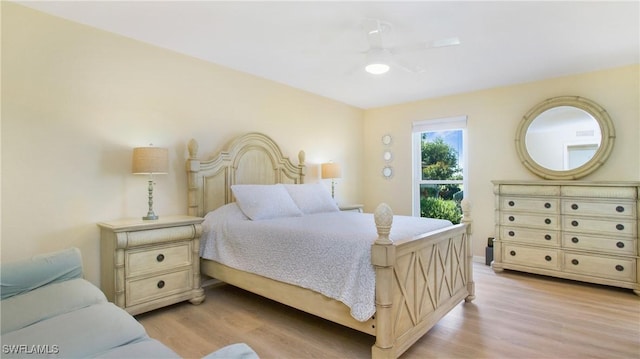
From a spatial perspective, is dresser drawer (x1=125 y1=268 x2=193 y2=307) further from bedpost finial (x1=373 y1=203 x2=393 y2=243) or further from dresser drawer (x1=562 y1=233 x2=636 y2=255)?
dresser drawer (x1=562 y1=233 x2=636 y2=255)

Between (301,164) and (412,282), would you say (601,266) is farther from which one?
(301,164)

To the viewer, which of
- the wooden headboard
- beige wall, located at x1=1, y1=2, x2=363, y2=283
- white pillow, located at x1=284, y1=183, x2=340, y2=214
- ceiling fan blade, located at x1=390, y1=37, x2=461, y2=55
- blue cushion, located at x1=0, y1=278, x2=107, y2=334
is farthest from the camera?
white pillow, located at x1=284, y1=183, x2=340, y2=214

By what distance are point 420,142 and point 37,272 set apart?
4.76 m

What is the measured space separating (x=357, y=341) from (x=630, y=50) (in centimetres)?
372

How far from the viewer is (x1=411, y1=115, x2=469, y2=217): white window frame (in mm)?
4750

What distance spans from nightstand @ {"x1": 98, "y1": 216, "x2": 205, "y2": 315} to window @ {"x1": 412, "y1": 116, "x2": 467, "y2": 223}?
3.52 meters

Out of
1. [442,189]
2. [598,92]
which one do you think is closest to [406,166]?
[442,189]

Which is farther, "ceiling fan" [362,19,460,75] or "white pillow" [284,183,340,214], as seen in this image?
"white pillow" [284,183,340,214]

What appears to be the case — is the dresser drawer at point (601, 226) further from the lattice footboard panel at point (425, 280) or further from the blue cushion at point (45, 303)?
the blue cushion at point (45, 303)

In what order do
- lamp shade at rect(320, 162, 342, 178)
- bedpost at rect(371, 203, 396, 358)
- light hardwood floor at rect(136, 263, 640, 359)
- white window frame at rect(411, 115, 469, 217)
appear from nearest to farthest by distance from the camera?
bedpost at rect(371, 203, 396, 358) → light hardwood floor at rect(136, 263, 640, 359) → lamp shade at rect(320, 162, 342, 178) → white window frame at rect(411, 115, 469, 217)

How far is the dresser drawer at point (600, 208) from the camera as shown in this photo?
3324 mm

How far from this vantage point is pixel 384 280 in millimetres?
Answer: 1916

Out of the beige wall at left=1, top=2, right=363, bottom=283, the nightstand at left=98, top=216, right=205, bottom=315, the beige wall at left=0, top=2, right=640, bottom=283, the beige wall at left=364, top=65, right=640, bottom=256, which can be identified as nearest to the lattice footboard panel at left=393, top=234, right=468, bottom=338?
the nightstand at left=98, top=216, right=205, bottom=315

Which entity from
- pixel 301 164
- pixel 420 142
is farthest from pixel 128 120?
pixel 420 142
